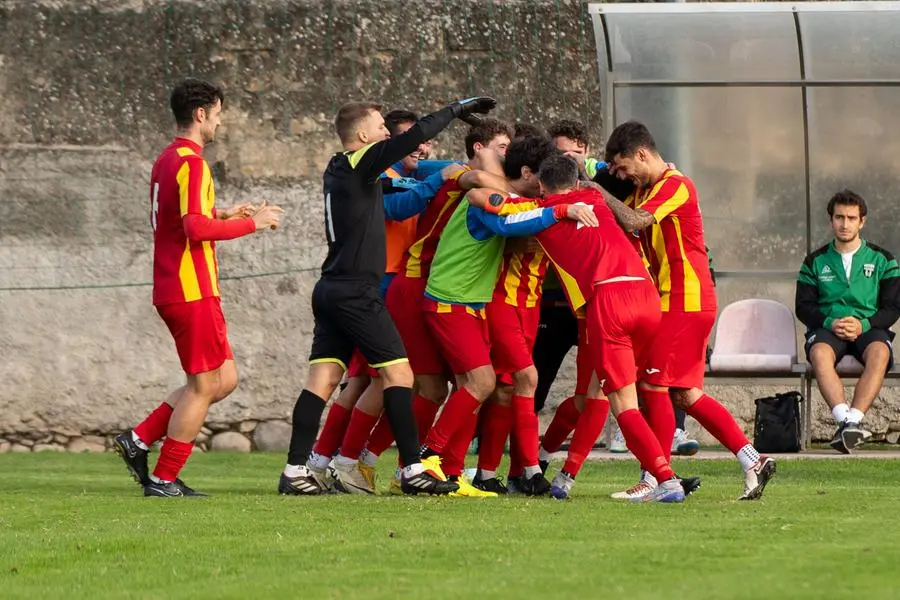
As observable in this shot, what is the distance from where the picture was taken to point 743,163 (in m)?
12.3

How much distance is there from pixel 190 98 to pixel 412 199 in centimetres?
111

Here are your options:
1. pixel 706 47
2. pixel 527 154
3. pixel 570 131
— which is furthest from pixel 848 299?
pixel 527 154

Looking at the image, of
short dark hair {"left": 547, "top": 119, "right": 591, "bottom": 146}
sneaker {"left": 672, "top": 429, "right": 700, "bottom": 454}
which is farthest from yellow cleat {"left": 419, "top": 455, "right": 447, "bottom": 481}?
sneaker {"left": 672, "top": 429, "right": 700, "bottom": 454}

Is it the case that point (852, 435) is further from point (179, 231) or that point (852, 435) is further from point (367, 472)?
point (179, 231)

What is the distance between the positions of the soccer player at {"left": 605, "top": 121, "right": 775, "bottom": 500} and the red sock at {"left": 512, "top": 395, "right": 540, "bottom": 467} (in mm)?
566

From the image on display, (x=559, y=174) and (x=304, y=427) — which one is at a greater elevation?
(x=559, y=174)

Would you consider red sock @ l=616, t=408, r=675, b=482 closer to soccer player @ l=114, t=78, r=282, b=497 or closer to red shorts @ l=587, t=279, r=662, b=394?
red shorts @ l=587, t=279, r=662, b=394

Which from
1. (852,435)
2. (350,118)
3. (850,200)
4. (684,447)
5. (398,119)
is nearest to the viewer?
(350,118)

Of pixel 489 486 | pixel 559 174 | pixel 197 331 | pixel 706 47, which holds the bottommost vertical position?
pixel 489 486

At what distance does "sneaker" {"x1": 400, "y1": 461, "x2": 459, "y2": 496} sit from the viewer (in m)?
7.74

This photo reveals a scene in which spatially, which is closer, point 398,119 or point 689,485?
point 689,485

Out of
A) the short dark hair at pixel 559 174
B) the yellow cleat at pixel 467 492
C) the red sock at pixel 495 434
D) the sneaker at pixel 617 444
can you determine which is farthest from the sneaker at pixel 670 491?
the sneaker at pixel 617 444

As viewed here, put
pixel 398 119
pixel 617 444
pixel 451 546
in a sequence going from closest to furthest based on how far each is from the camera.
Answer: pixel 451 546
pixel 398 119
pixel 617 444

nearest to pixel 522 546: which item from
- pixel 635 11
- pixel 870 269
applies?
pixel 870 269
